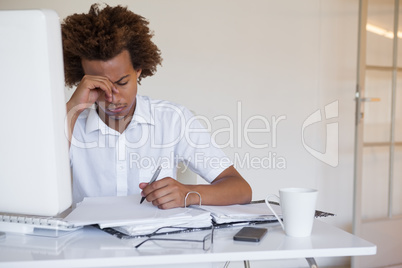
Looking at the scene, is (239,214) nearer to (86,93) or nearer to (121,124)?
(86,93)

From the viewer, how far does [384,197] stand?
9.84ft

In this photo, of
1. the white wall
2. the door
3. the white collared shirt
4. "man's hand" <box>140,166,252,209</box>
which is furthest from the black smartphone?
the door

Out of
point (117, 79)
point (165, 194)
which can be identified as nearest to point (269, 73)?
point (117, 79)

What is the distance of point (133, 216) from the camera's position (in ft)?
3.07

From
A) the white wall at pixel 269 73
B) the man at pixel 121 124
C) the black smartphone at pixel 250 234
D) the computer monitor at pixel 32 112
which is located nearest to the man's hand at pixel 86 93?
the man at pixel 121 124

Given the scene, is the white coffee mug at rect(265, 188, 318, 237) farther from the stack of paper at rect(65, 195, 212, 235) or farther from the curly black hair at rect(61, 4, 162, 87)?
the curly black hair at rect(61, 4, 162, 87)

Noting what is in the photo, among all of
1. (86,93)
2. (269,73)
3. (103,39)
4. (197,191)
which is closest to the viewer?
(197,191)

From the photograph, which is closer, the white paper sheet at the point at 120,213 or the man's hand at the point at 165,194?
the white paper sheet at the point at 120,213

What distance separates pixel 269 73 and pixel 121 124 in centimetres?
145

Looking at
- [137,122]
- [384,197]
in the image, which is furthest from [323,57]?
[137,122]

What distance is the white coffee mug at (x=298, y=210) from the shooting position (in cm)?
87

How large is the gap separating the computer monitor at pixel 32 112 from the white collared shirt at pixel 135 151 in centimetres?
79

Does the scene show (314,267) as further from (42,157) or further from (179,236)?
(42,157)

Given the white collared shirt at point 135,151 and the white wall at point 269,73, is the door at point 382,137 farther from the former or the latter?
the white collared shirt at point 135,151
